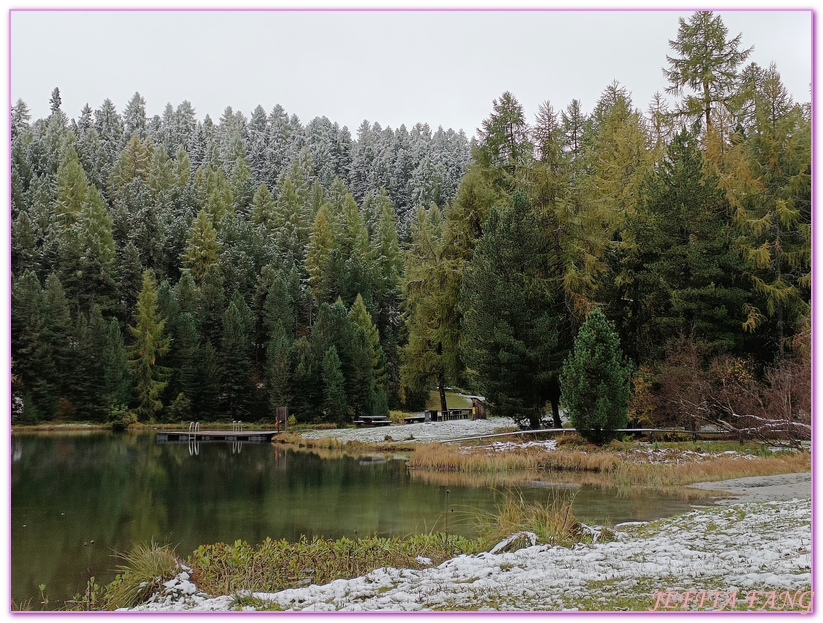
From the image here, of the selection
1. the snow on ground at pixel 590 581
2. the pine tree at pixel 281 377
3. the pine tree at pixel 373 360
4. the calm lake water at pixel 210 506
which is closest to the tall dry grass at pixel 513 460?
the calm lake water at pixel 210 506

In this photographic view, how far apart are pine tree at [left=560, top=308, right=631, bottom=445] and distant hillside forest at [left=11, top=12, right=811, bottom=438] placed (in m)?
1.06

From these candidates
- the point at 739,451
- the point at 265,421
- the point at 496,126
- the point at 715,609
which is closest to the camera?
the point at 715,609

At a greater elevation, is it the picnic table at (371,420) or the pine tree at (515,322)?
the pine tree at (515,322)

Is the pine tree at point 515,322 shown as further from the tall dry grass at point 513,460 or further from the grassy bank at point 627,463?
the tall dry grass at point 513,460

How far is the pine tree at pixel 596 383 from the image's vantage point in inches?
734

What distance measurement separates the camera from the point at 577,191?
25.4 m

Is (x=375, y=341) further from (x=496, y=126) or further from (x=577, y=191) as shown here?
(x=577, y=191)

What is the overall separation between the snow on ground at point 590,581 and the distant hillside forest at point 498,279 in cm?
916

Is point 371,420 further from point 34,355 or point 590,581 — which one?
point 590,581

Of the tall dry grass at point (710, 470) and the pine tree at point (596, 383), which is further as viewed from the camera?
the pine tree at point (596, 383)

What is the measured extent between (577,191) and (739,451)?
1139 cm

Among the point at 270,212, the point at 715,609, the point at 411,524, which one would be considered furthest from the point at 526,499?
the point at 270,212

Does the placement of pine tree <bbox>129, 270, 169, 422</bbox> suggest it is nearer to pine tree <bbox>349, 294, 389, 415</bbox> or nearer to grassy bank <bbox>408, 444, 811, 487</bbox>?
pine tree <bbox>349, 294, 389, 415</bbox>

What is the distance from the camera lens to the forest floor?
5695 millimetres
